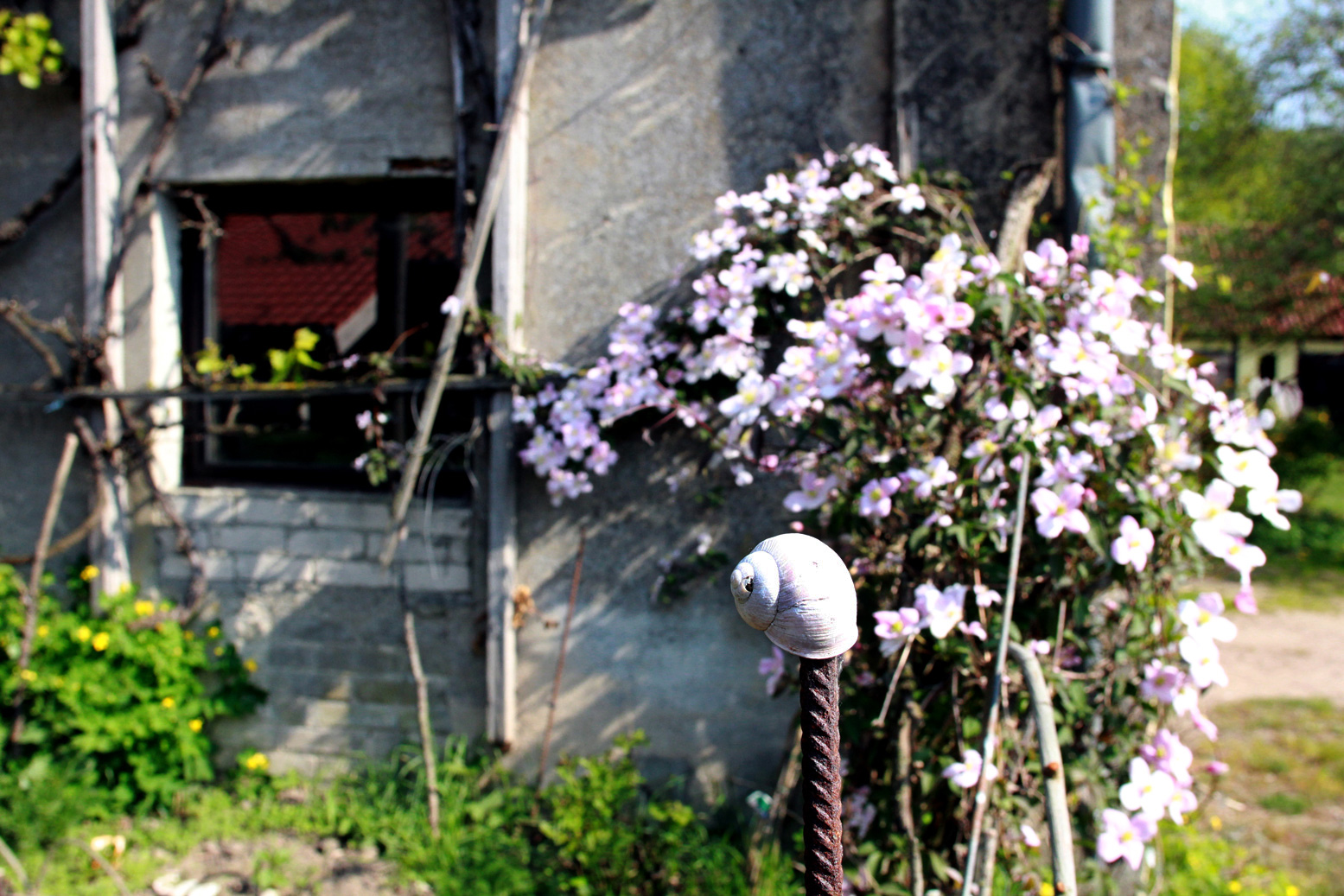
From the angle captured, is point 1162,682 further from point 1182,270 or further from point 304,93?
point 304,93

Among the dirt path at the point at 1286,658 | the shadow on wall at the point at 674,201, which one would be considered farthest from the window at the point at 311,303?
the dirt path at the point at 1286,658

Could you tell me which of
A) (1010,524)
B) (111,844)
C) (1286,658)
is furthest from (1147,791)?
(1286,658)

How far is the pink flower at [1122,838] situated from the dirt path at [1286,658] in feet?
7.93

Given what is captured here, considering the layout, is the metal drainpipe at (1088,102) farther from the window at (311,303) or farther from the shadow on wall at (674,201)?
the window at (311,303)

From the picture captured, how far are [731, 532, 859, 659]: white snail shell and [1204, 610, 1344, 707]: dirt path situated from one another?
378cm

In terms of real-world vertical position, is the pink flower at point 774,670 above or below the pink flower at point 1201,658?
below

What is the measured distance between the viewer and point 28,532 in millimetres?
3262

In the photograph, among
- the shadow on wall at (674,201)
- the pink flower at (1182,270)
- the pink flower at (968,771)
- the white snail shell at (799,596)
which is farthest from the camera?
the shadow on wall at (674,201)

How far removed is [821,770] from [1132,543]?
47.0 inches

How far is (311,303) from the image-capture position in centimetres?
331

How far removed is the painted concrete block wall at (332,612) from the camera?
2.99 m

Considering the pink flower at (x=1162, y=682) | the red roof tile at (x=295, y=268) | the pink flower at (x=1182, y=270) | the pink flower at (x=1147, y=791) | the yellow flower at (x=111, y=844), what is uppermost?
the red roof tile at (x=295, y=268)

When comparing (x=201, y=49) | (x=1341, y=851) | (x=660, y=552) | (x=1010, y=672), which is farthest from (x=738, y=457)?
(x=201, y=49)

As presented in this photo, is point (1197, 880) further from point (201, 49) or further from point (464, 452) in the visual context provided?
point (201, 49)
